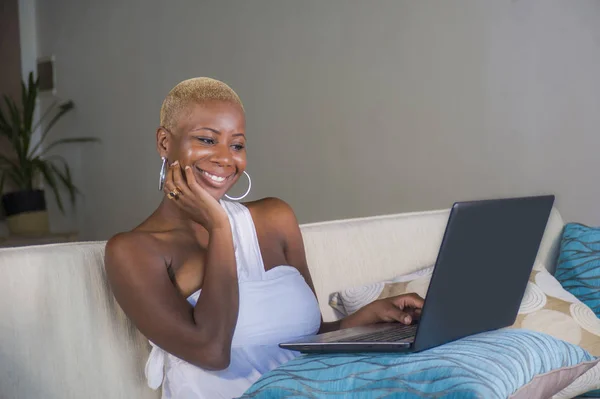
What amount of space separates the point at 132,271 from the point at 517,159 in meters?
2.53

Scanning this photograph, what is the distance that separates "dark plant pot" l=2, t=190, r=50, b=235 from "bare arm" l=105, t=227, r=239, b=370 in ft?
16.1

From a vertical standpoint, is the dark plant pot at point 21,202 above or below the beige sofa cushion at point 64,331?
below

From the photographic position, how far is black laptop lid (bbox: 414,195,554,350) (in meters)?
1.08

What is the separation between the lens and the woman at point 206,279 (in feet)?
4.34

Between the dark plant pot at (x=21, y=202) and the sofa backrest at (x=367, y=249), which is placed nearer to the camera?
the sofa backrest at (x=367, y=249)

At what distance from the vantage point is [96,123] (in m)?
5.86

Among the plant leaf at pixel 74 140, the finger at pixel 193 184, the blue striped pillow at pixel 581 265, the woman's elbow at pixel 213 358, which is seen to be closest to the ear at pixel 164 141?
the finger at pixel 193 184

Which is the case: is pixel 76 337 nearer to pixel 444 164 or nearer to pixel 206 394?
pixel 206 394

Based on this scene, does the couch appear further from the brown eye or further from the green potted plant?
the green potted plant

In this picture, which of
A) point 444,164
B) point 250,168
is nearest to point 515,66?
point 444,164

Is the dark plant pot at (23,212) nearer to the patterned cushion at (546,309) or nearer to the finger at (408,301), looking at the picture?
the patterned cushion at (546,309)

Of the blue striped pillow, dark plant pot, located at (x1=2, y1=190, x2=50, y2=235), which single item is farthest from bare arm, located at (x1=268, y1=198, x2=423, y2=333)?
dark plant pot, located at (x1=2, y1=190, x2=50, y2=235)

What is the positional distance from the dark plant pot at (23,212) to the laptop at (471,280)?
16.5ft

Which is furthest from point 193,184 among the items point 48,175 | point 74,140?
point 48,175
